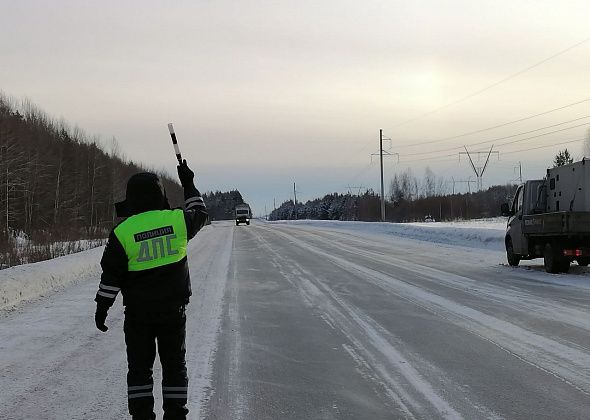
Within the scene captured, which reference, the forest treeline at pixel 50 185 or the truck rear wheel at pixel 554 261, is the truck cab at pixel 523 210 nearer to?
the truck rear wheel at pixel 554 261

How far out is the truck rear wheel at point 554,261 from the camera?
48.1ft

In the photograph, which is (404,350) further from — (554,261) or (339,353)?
(554,261)

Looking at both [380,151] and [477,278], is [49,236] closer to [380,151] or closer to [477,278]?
[477,278]

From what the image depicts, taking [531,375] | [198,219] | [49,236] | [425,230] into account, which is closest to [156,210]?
[198,219]

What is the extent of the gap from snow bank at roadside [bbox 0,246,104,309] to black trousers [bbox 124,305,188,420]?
710cm

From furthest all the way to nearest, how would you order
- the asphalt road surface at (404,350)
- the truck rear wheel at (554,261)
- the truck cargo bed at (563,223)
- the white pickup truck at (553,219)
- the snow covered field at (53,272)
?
1. the truck rear wheel at (554,261)
2. the white pickup truck at (553,219)
3. the truck cargo bed at (563,223)
4. the snow covered field at (53,272)
5. the asphalt road surface at (404,350)

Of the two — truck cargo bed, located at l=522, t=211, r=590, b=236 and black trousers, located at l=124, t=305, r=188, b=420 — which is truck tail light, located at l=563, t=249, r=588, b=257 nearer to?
truck cargo bed, located at l=522, t=211, r=590, b=236

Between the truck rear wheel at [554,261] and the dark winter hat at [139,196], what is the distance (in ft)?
43.6

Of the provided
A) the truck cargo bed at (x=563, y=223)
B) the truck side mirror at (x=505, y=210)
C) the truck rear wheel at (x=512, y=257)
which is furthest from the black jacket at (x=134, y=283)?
the truck side mirror at (x=505, y=210)

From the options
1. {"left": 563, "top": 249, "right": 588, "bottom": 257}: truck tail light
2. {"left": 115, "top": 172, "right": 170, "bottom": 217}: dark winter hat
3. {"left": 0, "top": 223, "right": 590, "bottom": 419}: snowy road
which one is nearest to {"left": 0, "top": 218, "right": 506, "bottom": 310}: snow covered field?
{"left": 0, "top": 223, "right": 590, "bottom": 419}: snowy road

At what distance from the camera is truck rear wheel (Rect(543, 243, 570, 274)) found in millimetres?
14648

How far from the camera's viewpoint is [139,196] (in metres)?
4.02

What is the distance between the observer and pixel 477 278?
13.8 metres

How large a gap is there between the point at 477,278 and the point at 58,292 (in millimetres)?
9982
